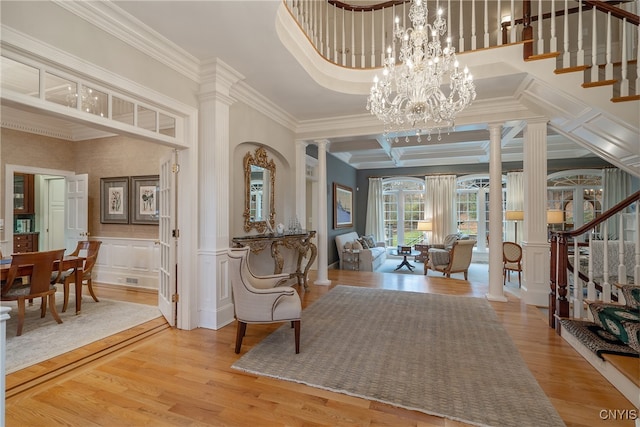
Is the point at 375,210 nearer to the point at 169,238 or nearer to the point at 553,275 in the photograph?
the point at 553,275

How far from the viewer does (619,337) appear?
2490 mm

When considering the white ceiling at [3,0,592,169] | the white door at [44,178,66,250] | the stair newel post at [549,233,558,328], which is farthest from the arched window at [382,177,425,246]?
the white door at [44,178,66,250]

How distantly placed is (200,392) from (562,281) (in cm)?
374

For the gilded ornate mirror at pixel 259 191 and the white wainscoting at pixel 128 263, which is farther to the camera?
the white wainscoting at pixel 128 263

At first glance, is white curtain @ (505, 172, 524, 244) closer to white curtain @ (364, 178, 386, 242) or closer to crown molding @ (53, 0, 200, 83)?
white curtain @ (364, 178, 386, 242)

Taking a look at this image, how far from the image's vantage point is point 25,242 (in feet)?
20.2

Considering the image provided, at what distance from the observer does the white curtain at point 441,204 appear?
8797 mm

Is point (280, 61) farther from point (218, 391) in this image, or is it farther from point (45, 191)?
point (45, 191)

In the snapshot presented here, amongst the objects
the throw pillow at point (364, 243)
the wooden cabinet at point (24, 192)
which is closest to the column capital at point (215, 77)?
the throw pillow at point (364, 243)

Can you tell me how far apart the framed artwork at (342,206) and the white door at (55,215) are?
242 inches

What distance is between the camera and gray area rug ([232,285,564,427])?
2012mm

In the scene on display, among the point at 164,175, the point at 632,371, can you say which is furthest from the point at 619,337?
the point at 164,175

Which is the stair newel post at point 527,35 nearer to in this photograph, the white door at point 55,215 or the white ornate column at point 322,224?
the white ornate column at point 322,224

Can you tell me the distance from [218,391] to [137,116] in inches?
97.6
